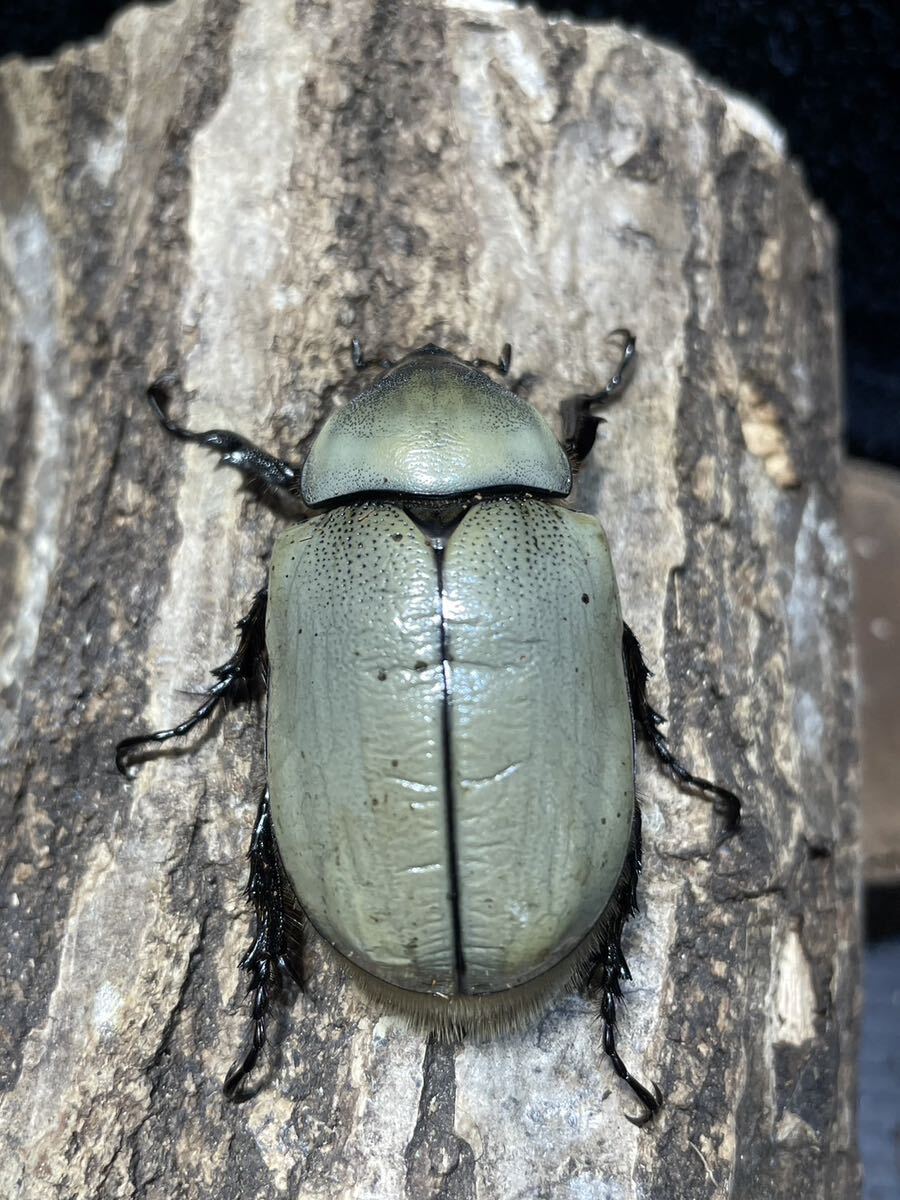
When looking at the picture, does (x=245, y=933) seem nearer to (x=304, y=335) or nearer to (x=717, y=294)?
(x=304, y=335)

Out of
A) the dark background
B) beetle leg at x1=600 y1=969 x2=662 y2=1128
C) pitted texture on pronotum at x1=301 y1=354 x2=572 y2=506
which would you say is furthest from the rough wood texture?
the dark background

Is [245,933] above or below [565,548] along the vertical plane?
below

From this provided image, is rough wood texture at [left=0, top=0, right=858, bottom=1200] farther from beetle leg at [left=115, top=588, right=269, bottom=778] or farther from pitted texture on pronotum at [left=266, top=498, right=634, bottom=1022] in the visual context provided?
pitted texture on pronotum at [left=266, top=498, right=634, bottom=1022]

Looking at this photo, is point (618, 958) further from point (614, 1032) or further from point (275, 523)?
point (275, 523)

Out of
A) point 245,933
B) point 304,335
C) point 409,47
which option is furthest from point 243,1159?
point 409,47

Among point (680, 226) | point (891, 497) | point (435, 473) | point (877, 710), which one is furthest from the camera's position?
point (891, 497)

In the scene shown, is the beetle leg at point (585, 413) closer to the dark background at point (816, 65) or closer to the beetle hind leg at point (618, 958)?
the beetle hind leg at point (618, 958)

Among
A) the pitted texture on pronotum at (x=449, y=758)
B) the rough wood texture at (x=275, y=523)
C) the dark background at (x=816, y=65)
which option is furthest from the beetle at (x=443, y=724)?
the dark background at (x=816, y=65)
